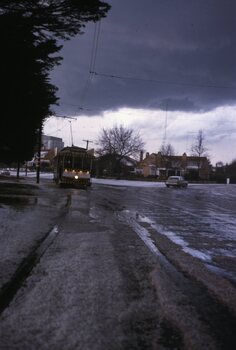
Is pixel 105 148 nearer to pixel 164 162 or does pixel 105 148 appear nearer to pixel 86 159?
pixel 164 162

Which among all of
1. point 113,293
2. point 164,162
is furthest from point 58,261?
point 164,162

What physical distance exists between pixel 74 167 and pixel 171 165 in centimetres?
8937

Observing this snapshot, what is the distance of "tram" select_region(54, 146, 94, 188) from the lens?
40375mm

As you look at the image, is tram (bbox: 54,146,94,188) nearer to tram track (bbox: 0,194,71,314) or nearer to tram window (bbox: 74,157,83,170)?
tram window (bbox: 74,157,83,170)

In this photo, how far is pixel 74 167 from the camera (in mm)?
40656

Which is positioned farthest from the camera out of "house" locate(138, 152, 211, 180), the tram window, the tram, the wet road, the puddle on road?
"house" locate(138, 152, 211, 180)

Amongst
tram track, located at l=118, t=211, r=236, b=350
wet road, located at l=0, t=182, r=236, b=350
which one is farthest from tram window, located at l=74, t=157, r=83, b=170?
tram track, located at l=118, t=211, r=236, b=350

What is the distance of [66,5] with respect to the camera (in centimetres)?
1341

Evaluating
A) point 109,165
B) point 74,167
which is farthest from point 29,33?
point 109,165

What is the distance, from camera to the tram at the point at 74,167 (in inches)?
1590

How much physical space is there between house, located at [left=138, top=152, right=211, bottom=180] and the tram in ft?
263

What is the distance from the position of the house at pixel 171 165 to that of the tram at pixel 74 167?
80.0 meters

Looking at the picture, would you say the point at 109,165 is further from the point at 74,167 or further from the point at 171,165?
the point at 74,167

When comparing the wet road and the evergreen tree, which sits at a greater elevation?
the evergreen tree
